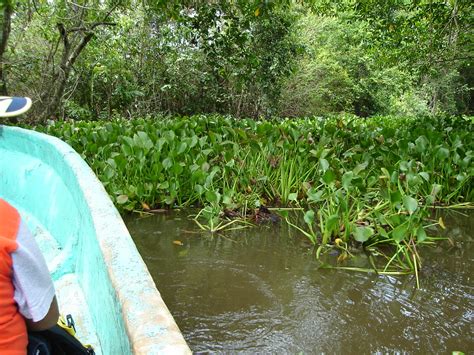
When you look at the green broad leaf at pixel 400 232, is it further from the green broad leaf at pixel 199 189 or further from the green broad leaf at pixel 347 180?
the green broad leaf at pixel 199 189

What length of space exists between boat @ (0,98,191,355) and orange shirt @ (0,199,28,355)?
0.23 m

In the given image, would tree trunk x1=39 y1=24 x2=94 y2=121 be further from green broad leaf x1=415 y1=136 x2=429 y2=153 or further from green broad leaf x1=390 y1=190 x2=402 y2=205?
green broad leaf x1=390 y1=190 x2=402 y2=205

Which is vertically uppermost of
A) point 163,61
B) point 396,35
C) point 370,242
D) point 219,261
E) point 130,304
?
point 396,35

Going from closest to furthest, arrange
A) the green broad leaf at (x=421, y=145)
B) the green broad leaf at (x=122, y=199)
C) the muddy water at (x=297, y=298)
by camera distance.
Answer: the muddy water at (x=297, y=298) → the green broad leaf at (x=122, y=199) → the green broad leaf at (x=421, y=145)

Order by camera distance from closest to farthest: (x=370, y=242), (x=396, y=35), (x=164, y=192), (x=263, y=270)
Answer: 1. (x=263, y=270)
2. (x=370, y=242)
3. (x=164, y=192)
4. (x=396, y=35)

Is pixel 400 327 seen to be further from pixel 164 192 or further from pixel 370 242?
pixel 164 192

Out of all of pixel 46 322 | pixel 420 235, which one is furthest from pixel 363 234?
pixel 46 322

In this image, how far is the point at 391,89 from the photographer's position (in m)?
19.7

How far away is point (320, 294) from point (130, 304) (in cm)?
192

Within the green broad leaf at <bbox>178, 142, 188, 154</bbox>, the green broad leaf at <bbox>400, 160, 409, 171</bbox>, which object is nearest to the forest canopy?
the green broad leaf at <bbox>178, 142, 188, 154</bbox>

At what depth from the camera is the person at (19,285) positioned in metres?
0.94

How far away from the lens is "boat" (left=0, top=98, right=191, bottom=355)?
1.01 meters

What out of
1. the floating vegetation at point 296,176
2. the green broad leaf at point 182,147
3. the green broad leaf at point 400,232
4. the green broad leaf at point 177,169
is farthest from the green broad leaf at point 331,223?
the green broad leaf at point 182,147

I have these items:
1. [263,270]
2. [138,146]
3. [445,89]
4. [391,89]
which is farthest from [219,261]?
[445,89]
